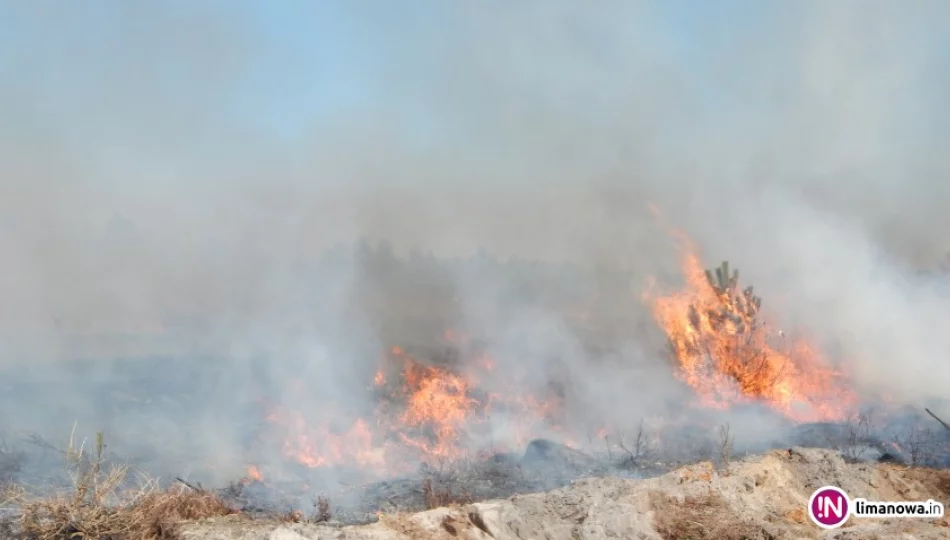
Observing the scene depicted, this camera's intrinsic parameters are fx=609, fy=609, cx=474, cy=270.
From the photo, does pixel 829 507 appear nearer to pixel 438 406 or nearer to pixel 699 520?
pixel 699 520

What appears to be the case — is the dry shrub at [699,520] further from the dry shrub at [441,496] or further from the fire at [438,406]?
the fire at [438,406]

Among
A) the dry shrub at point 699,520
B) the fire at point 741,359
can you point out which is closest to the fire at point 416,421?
the fire at point 741,359

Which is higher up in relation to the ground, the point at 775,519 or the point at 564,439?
the point at 564,439

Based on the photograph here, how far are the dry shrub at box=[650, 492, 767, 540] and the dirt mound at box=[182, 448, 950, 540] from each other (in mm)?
14

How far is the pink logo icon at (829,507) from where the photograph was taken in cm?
898

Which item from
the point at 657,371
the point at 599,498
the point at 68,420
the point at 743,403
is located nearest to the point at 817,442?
the point at 743,403

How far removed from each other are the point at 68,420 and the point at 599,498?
64.9ft

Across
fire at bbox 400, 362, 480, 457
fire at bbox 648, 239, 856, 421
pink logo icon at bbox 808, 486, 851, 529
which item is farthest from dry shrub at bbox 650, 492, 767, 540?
fire at bbox 648, 239, 856, 421

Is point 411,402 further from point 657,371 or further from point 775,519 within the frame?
point 775,519

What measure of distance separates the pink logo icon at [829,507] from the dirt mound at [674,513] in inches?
5.7

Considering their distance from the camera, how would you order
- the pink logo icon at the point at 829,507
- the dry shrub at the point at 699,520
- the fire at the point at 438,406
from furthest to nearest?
the fire at the point at 438,406 → the pink logo icon at the point at 829,507 → the dry shrub at the point at 699,520

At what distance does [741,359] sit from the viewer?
24.8 m

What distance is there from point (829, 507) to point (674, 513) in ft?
8.72

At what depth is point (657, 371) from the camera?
2634 cm
